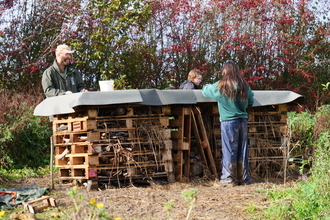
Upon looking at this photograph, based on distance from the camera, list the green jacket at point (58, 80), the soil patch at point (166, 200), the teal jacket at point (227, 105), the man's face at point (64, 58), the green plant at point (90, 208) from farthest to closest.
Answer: the man's face at point (64, 58)
the green jacket at point (58, 80)
the teal jacket at point (227, 105)
the soil patch at point (166, 200)
the green plant at point (90, 208)

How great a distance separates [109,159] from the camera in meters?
6.16

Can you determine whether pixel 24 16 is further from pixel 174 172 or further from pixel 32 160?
pixel 174 172

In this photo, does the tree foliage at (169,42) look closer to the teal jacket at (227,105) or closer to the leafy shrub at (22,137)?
the leafy shrub at (22,137)

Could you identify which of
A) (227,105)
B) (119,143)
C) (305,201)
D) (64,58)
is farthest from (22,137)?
(305,201)

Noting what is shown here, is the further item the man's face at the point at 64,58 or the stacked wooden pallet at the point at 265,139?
the stacked wooden pallet at the point at 265,139

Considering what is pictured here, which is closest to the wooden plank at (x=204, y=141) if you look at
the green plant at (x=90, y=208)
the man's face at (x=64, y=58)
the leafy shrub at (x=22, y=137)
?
the man's face at (x=64, y=58)

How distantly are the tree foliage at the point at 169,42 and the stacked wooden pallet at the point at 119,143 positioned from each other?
129 inches

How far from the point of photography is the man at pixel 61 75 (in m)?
6.67

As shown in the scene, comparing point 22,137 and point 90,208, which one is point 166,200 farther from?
point 22,137

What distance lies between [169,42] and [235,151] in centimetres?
550

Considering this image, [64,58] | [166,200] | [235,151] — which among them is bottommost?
[166,200]

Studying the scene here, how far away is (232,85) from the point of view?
6.10 metres

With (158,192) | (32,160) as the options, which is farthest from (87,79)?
(158,192)

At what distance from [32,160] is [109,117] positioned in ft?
9.56
